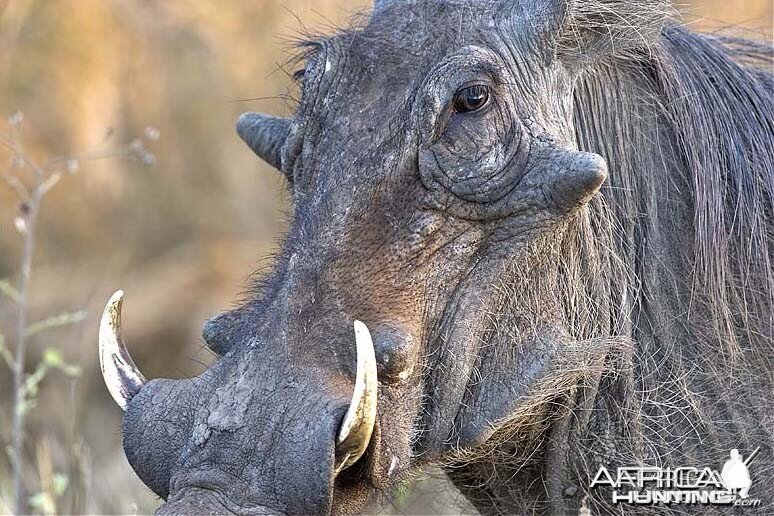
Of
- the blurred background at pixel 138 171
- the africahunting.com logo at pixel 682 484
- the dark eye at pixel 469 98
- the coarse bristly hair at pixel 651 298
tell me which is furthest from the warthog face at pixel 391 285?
the blurred background at pixel 138 171

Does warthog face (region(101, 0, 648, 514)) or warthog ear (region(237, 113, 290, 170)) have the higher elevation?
warthog ear (region(237, 113, 290, 170))

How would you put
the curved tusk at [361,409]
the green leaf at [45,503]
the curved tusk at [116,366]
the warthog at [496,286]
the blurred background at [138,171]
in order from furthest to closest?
the blurred background at [138,171] → the green leaf at [45,503] → the curved tusk at [116,366] → the warthog at [496,286] → the curved tusk at [361,409]

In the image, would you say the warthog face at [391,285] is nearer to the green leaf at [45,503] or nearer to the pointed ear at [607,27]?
the pointed ear at [607,27]

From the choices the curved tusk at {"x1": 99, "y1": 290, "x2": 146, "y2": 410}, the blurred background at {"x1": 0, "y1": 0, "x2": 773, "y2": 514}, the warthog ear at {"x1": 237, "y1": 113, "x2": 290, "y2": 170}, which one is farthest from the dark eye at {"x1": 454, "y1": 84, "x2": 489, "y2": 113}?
the blurred background at {"x1": 0, "y1": 0, "x2": 773, "y2": 514}

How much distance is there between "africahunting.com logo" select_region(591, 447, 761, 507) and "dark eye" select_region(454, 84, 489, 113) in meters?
0.95

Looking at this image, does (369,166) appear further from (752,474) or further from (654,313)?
(752,474)

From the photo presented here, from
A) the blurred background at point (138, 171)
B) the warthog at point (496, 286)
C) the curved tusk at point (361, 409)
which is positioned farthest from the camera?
the blurred background at point (138, 171)

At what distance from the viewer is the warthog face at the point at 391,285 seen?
246 cm

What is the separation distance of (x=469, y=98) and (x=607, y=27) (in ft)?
1.51

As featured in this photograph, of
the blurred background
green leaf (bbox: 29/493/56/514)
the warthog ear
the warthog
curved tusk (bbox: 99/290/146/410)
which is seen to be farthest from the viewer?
the blurred background

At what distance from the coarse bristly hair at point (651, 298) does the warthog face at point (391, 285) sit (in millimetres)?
152

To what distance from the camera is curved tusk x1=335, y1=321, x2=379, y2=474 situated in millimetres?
2373

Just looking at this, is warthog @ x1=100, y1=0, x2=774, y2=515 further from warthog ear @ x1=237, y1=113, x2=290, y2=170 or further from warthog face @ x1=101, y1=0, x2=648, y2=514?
warthog ear @ x1=237, y1=113, x2=290, y2=170

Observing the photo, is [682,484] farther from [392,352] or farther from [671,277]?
[392,352]
